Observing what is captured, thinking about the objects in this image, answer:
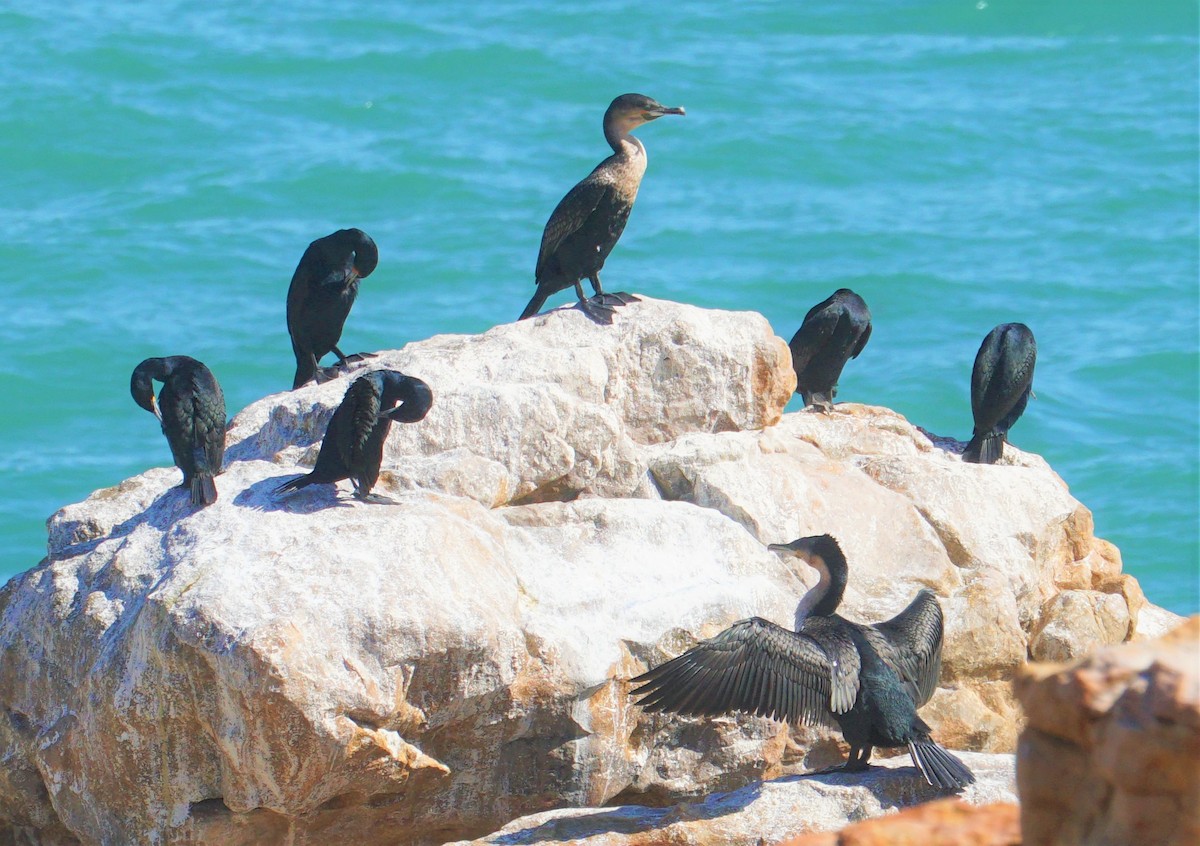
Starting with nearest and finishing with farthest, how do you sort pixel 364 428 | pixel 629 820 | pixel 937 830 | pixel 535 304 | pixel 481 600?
1. pixel 937 830
2. pixel 629 820
3. pixel 481 600
4. pixel 364 428
5. pixel 535 304

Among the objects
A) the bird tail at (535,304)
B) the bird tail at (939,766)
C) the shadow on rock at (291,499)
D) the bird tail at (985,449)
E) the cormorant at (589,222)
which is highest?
the cormorant at (589,222)

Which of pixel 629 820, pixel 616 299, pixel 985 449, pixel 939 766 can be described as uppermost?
pixel 616 299

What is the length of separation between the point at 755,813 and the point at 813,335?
13.8ft

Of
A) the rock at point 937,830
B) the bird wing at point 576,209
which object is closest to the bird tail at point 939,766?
the rock at point 937,830

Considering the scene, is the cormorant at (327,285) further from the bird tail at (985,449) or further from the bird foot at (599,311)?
the bird tail at (985,449)

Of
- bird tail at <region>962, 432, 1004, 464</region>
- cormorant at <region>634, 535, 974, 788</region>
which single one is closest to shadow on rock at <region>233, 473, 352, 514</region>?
cormorant at <region>634, 535, 974, 788</region>

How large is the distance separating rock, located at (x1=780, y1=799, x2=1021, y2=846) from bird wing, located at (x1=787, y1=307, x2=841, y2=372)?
19.1 ft

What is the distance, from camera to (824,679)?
199 inches

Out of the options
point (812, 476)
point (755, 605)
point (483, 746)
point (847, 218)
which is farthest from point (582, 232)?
point (847, 218)

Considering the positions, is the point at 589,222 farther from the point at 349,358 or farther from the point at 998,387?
the point at 998,387

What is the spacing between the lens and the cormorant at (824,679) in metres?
4.97

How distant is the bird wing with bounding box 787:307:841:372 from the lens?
855 cm

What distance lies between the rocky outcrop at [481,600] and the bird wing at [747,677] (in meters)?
Result: 0.35

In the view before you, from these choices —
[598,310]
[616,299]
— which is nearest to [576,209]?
[616,299]
